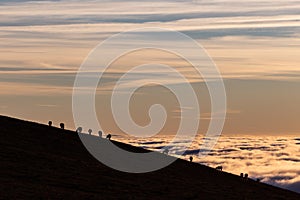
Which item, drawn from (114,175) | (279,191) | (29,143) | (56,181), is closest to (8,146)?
(29,143)

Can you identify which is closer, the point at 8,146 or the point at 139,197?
the point at 139,197

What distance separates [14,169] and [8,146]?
16.0 meters

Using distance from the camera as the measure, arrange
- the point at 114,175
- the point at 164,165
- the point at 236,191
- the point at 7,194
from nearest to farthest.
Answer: the point at 7,194 → the point at 114,175 → the point at 236,191 → the point at 164,165

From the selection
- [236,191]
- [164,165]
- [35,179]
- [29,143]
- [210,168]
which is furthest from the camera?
[210,168]

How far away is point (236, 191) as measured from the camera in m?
84.3

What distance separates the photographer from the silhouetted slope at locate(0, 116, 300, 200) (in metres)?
63.5

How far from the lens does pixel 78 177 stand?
72.2m

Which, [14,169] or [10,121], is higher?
[10,121]

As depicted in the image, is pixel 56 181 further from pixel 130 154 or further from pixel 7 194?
pixel 130 154

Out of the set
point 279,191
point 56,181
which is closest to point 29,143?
point 56,181

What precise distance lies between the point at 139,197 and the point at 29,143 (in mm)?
27749

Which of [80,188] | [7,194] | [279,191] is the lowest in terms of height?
[7,194]

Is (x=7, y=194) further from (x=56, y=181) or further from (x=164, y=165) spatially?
(x=164, y=165)

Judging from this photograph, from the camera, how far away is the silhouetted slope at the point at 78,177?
63469 mm
